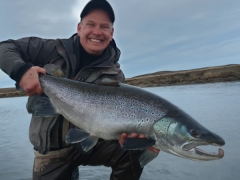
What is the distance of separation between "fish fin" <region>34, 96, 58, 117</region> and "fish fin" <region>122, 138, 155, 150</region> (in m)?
1.05

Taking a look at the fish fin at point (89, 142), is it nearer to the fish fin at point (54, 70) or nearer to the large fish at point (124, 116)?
the large fish at point (124, 116)

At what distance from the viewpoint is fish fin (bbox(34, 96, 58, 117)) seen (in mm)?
3354

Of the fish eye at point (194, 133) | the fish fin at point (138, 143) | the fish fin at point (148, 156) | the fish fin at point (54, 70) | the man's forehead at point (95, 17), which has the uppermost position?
the man's forehead at point (95, 17)

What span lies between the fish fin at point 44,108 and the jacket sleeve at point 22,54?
0.40 metres

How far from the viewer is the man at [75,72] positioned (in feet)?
12.3

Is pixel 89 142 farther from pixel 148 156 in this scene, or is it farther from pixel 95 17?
pixel 95 17

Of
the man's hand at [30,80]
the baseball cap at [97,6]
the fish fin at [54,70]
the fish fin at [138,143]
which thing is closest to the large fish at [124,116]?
the fish fin at [138,143]

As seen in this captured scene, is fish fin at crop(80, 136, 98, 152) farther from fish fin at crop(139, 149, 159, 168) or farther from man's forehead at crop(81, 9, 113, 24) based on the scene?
man's forehead at crop(81, 9, 113, 24)

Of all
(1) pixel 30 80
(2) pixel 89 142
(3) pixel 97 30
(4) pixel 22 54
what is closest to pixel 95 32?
(3) pixel 97 30

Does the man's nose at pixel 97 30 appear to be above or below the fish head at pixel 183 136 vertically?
above

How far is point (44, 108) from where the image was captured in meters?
3.36

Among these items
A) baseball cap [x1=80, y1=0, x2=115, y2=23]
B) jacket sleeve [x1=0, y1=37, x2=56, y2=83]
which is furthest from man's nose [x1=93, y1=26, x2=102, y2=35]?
jacket sleeve [x1=0, y1=37, x2=56, y2=83]

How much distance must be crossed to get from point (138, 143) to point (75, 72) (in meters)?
1.55

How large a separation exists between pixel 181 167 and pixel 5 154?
4.30 metres
